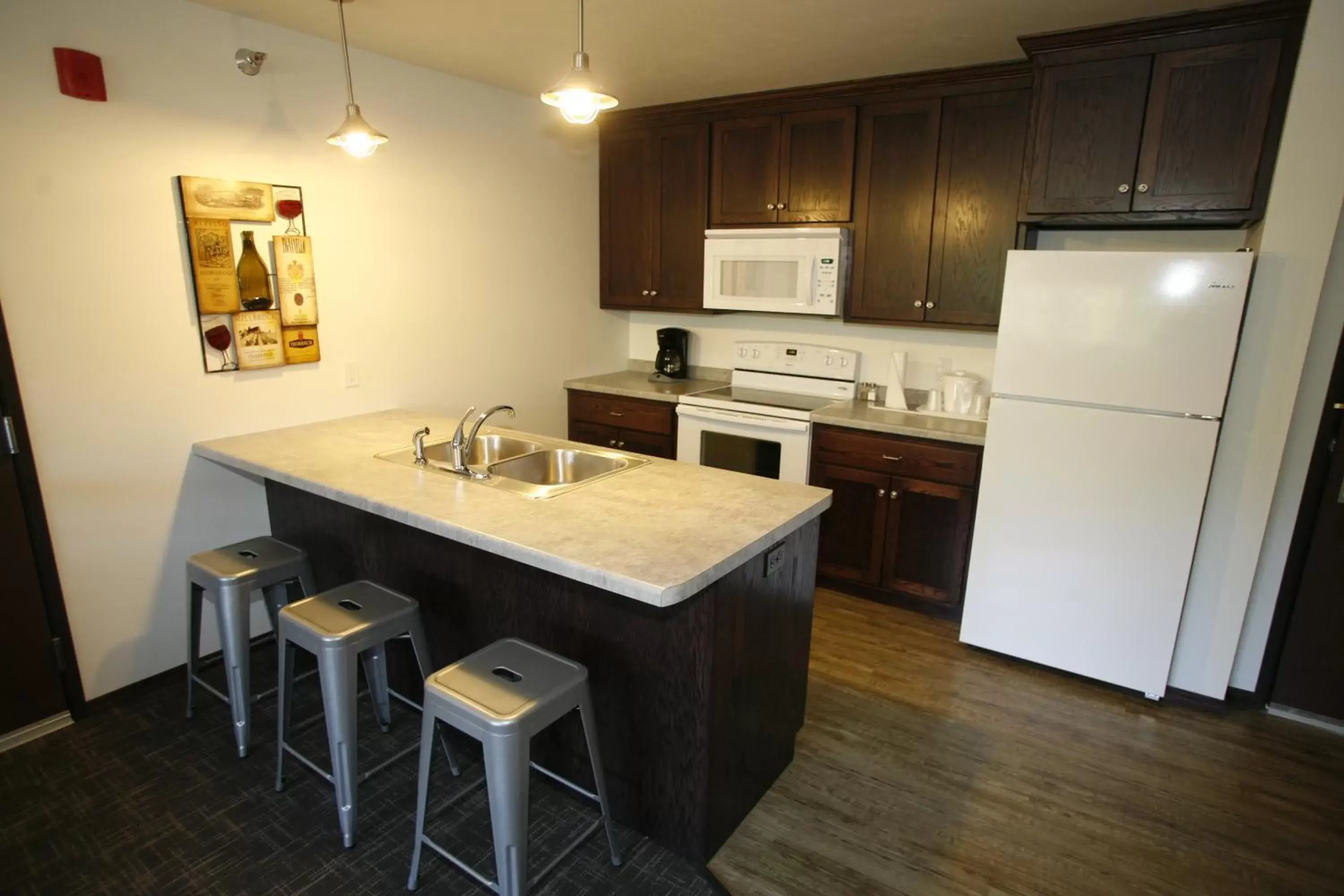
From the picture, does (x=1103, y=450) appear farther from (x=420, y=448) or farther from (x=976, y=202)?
(x=420, y=448)

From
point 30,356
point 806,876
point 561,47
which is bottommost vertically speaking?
point 806,876

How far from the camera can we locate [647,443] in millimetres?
4031

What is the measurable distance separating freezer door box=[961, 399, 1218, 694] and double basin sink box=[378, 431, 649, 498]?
4.87 ft

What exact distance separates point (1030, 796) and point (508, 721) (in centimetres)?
168

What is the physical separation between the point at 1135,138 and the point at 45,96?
366 cm

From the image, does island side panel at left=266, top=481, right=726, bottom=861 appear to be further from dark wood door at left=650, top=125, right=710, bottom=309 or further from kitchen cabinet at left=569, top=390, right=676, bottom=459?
dark wood door at left=650, top=125, right=710, bottom=309

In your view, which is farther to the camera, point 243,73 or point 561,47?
point 561,47

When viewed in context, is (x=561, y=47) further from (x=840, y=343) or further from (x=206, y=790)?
(x=206, y=790)

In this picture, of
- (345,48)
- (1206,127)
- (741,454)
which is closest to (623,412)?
(741,454)

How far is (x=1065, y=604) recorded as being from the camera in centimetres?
274

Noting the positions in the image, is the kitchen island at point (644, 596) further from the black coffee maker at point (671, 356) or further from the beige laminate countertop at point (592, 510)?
the black coffee maker at point (671, 356)

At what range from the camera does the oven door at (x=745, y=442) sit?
136 inches

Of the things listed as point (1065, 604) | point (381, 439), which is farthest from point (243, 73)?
point (1065, 604)

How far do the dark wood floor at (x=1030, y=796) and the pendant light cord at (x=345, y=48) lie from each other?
2734mm
